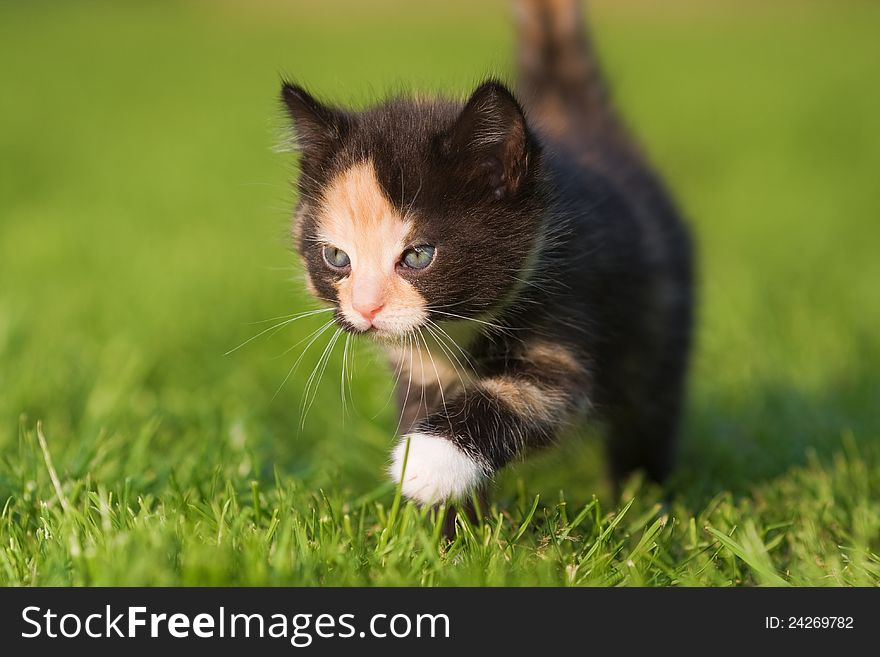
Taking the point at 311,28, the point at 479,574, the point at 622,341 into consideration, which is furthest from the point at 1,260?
the point at 311,28

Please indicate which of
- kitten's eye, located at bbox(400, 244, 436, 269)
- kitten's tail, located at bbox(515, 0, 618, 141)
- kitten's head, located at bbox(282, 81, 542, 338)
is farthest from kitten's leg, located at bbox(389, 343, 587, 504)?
kitten's tail, located at bbox(515, 0, 618, 141)

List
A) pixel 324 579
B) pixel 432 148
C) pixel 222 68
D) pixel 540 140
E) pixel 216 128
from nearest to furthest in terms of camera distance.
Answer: pixel 324 579, pixel 432 148, pixel 540 140, pixel 216 128, pixel 222 68

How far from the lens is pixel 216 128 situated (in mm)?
10570

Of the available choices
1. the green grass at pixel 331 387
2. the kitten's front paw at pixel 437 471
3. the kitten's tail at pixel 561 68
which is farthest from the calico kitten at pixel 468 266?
the kitten's tail at pixel 561 68

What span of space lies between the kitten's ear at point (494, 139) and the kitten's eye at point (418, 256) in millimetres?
216

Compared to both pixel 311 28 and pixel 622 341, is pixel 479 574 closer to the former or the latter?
pixel 622 341

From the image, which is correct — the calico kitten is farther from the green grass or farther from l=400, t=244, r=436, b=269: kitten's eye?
the green grass

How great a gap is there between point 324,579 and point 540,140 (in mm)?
1262

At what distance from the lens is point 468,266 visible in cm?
244

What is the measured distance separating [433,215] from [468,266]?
0.15 metres

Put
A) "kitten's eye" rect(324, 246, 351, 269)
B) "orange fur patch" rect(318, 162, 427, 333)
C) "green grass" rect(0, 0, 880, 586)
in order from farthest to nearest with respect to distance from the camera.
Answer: "kitten's eye" rect(324, 246, 351, 269)
"orange fur patch" rect(318, 162, 427, 333)
"green grass" rect(0, 0, 880, 586)

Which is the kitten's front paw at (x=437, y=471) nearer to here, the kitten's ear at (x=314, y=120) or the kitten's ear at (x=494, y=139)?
the kitten's ear at (x=494, y=139)

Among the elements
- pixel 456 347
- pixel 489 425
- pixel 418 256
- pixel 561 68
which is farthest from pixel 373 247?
pixel 561 68

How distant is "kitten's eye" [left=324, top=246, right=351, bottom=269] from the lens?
8.36 feet
